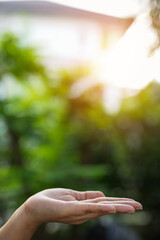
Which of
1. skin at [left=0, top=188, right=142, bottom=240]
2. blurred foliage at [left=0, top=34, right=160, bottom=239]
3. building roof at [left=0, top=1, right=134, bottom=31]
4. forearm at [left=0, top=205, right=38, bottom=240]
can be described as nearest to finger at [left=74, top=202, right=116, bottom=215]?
skin at [left=0, top=188, right=142, bottom=240]

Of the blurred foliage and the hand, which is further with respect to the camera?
the blurred foliage

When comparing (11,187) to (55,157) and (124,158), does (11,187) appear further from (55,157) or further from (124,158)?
(124,158)

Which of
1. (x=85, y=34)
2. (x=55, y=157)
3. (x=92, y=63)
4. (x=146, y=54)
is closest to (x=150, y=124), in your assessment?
(x=92, y=63)

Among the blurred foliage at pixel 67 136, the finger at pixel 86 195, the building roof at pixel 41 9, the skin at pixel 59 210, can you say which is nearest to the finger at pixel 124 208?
the skin at pixel 59 210

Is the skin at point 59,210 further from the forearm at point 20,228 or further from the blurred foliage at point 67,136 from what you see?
the blurred foliage at point 67,136

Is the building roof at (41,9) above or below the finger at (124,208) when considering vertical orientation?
above

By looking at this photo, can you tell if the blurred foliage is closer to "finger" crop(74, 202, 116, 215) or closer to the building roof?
"finger" crop(74, 202, 116, 215)
